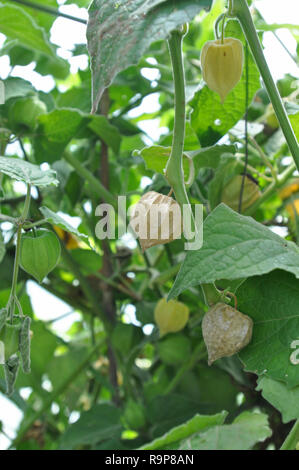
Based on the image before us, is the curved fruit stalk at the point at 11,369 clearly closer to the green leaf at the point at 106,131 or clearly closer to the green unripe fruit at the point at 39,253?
the green unripe fruit at the point at 39,253

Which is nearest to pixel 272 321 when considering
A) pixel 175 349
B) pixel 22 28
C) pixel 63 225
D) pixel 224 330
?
pixel 224 330

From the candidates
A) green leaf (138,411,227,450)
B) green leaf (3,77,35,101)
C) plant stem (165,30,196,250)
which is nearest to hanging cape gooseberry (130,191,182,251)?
plant stem (165,30,196,250)

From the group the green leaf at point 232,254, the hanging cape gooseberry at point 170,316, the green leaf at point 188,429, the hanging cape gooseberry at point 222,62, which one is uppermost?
the hanging cape gooseberry at point 222,62

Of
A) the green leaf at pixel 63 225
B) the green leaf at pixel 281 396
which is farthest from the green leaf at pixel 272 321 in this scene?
the green leaf at pixel 63 225

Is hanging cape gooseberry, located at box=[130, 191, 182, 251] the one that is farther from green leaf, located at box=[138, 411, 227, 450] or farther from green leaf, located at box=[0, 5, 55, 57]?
green leaf, located at box=[0, 5, 55, 57]

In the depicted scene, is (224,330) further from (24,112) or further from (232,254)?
(24,112)
